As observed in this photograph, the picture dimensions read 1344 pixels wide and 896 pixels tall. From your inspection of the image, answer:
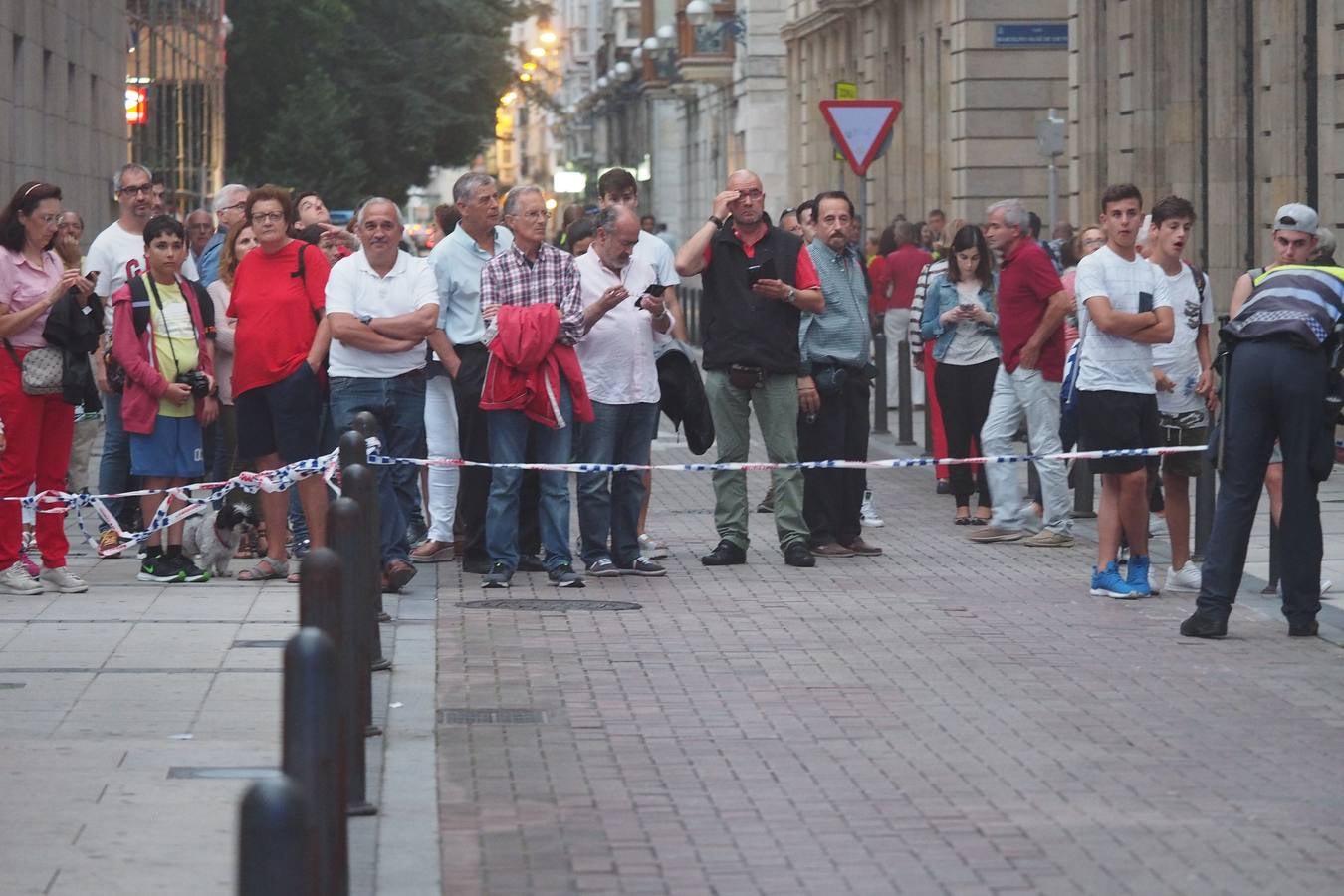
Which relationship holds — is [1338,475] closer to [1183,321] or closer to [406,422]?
[1183,321]

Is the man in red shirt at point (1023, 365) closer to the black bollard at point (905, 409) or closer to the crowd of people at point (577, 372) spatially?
the crowd of people at point (577, 372)

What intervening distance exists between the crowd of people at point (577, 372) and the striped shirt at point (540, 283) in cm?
1

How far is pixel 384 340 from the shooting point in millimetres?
11406

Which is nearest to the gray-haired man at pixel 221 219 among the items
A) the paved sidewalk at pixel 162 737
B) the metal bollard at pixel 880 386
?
the paved sidewalk at pixel 162 737

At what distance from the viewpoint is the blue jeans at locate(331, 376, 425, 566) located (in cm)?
1149

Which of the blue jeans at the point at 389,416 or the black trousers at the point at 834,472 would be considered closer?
the blue jeans at the point at 389,416

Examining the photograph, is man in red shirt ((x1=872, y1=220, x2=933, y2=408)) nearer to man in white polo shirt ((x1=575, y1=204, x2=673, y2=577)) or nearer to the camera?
man in white polo shirt ((x1=575, y1=204, x2=673, y2=577))

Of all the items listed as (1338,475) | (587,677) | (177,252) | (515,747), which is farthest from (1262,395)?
(1338,475)

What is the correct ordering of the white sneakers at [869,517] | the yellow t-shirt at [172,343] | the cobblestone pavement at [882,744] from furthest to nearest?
1. the white sneakers at [869,517]
2. the yellow t-shirt at [172,343]
3. the cobblestone pavement at [882,744]

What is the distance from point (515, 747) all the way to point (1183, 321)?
546 cm

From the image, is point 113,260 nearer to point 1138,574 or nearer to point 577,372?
point 577,372

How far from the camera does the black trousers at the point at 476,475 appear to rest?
40.1 feet

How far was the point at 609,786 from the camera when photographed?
23.5ft

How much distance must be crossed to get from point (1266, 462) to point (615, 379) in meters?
3.40
